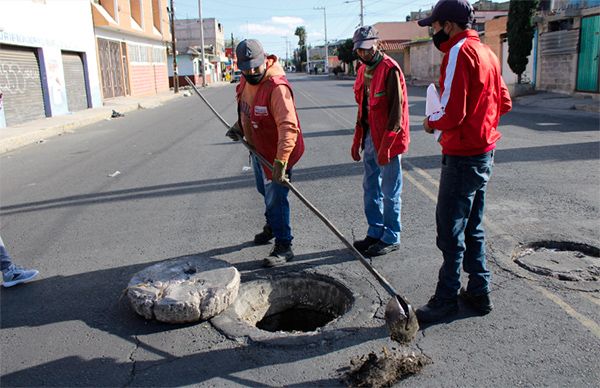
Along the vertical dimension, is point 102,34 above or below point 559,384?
above

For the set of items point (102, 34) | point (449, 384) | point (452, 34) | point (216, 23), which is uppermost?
point (216, 23)

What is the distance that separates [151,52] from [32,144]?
2568cm

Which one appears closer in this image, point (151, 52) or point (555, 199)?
point (555, 199)

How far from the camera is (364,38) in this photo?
4.38 meters

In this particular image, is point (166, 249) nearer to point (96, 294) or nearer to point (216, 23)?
point (96, 294)

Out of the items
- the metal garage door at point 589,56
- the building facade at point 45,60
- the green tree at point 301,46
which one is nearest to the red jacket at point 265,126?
the building facade at point 45,60

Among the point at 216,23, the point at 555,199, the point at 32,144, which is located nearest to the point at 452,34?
the point at 555,199

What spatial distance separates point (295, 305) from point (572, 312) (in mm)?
2064

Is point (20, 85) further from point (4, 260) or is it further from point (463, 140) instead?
point (463, 140)

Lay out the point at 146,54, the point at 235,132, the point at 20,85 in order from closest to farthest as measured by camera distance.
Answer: the point at 235,132
the point at 20,85
the point at 146,54

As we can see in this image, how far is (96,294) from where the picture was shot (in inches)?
167

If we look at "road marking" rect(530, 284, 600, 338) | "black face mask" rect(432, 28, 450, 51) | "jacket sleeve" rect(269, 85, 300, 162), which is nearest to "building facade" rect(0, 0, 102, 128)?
"jacket sleeve" rect(269, 85, 300, 162)

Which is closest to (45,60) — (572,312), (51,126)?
(51,126)

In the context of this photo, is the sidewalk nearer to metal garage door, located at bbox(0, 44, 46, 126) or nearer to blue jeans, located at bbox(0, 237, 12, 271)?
metal garage door, located at bbox(0, 44, 46, 126)
